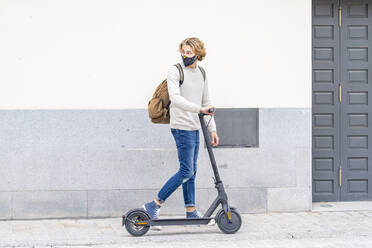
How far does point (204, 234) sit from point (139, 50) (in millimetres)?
2135

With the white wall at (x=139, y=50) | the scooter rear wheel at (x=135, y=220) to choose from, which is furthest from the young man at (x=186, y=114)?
the white wall at (x=139, y=50)

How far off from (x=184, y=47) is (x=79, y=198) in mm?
2092

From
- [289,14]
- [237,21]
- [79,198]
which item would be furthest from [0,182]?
[289,14]

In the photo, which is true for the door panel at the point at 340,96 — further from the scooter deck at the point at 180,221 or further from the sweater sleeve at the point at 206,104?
the scooter deck at the point at 180,221

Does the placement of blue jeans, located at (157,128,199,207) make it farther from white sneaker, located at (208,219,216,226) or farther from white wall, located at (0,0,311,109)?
white wall, located at (0,0,311,109)

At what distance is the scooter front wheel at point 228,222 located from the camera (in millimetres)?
6688

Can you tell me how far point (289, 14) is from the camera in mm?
7793

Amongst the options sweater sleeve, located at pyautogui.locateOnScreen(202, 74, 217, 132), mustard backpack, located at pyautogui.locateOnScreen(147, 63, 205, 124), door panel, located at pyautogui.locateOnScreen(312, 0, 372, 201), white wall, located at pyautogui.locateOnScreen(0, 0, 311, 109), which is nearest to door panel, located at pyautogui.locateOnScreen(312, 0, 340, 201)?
door panel, located at pyautogui.locateOnScreen(312, 0, 372, 201)

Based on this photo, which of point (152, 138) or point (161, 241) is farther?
point (152, 138)

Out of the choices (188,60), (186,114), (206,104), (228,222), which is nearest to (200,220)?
(228,222)

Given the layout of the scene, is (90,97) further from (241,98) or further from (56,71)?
(241,98)

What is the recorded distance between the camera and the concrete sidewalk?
6449 millimetres

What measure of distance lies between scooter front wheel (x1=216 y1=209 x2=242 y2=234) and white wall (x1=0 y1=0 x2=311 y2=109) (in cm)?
147

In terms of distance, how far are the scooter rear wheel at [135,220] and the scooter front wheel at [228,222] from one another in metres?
0.69
